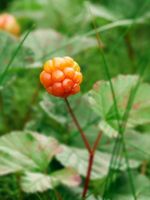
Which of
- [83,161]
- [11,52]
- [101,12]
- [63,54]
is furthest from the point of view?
[101,12]

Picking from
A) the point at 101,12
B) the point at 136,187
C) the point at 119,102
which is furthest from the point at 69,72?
the point at 101,12

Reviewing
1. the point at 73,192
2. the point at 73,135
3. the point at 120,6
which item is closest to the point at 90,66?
the point at 120,6

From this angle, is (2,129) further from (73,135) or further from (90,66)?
(90,66)

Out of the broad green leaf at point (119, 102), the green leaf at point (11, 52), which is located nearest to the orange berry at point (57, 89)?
the broad green leaf at point (119, 102)

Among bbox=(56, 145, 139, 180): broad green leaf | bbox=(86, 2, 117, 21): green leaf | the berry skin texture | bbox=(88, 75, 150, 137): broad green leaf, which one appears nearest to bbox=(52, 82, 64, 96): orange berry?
the berry skin texture

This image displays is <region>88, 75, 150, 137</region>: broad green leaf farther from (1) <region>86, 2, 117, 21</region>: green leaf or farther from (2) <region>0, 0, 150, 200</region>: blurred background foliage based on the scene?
(1) <region>86, 2, 117, 21</region>: green leaf

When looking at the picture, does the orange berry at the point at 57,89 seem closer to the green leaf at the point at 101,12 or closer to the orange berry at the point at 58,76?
the orange berry at the point at 58,76

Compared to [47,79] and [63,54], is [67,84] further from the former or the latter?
[63,54]
